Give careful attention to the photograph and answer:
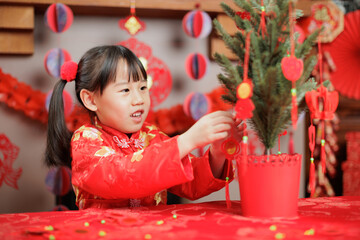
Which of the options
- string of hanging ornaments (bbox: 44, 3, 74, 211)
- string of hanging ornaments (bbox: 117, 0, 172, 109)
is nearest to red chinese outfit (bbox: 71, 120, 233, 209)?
string of hanging ornaments (bbox: 44, 3, 74, 211)

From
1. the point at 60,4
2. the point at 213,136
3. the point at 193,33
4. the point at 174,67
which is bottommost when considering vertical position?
the point at 213,136

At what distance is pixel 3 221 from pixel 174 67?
1.31 meters

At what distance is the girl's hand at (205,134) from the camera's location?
83 cm

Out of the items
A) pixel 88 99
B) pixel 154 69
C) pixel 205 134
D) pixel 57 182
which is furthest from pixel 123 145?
pixel 154 69

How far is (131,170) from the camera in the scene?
874 millimetres

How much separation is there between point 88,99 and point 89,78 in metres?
0.07

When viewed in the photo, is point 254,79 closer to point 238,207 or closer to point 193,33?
point 238,207

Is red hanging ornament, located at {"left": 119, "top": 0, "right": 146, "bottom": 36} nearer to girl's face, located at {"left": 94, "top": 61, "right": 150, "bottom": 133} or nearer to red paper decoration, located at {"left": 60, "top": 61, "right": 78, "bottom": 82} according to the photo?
red paper decoration, located at {"left": 60, "top": 61, "right": 78, "bottom": 82}

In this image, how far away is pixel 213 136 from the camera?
2.72ft

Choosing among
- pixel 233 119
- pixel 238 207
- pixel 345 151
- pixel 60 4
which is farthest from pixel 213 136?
pixel 345 151

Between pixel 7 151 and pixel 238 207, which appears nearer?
pixel 238 207

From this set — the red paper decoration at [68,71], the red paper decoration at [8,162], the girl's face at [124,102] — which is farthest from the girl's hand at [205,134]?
the red paper decoration at [8,162]

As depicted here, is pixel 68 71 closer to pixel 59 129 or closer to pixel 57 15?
pixel 59 129

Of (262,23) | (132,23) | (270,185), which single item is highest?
(132,23)
